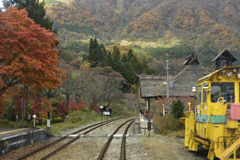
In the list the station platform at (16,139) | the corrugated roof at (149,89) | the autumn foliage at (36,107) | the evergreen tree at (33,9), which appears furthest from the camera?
the corrugated roof at (149,89)

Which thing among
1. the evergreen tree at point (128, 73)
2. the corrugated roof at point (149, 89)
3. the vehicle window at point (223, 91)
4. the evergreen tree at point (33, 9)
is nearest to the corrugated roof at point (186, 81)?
the corrugated roof at point (149, 89)

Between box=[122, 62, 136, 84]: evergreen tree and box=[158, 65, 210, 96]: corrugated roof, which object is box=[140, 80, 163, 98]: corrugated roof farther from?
box=[122, 62, 136, 84]: evergreen tree

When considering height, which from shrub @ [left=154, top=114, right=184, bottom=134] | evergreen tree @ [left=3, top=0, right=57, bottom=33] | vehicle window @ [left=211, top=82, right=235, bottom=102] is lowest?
shrub @ [left=154, top=114, right=184, bottom=134]

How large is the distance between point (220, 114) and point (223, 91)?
0.85 m

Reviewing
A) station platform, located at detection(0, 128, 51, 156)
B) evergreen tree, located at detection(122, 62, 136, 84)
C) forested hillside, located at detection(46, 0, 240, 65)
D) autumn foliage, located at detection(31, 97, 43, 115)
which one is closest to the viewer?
station platform, located at detection(0, 128, 51, 156)

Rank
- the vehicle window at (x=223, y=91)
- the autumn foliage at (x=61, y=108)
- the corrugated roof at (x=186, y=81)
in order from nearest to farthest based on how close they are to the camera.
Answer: the vehicle window at (x=223, y=91), the corrugated roof at (x=186, y=81), the autumn foliage at (x=61, y=108)

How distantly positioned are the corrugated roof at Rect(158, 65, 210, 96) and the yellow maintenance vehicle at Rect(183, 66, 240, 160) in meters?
15.1

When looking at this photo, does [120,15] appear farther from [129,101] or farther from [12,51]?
[12,51]

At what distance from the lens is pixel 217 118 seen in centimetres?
730

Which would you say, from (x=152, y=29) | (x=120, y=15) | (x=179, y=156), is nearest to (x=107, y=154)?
(x=179, y=156)

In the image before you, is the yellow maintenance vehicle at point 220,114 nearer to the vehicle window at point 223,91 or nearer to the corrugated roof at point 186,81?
the vehicle window at point 223,91

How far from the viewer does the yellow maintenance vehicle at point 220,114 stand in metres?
6.77

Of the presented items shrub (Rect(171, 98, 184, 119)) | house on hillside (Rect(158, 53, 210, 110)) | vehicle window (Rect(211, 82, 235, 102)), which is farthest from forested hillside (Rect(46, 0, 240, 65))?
vehicle window (Rect(211, 82, 235, 102))

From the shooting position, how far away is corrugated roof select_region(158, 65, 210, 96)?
23797mm
